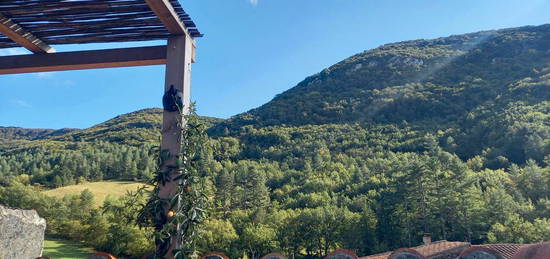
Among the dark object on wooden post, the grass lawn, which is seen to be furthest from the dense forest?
the grass lawn

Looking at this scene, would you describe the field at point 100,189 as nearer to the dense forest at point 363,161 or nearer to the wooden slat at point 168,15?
the dense forest at point 363,161

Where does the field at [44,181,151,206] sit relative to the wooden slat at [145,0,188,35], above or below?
below

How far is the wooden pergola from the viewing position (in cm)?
221

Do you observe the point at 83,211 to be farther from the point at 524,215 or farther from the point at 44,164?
the point at 524,215

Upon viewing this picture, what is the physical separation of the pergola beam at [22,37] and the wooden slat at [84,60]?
0.06m

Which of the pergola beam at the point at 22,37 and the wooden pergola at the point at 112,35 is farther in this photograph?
the pergola beam at the point at 22,37

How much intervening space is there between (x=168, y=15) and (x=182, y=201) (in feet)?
3.59

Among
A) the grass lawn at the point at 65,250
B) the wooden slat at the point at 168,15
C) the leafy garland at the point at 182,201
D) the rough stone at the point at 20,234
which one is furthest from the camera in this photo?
the grass lawn at the point at 65,250

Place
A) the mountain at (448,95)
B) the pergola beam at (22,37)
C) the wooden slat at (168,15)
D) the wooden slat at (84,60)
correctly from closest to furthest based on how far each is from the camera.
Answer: the wooden slat at (168,15), the pergola beam at (22,37), the wooden slat at (84,60), the mountain at (448,95)

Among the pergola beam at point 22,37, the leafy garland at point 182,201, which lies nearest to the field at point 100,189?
the pergola beam at point 22,37

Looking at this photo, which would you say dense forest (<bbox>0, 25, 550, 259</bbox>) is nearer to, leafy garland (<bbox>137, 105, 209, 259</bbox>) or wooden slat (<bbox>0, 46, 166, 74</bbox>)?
leafy garland (<bbox>137, 105, 209, 259</bbox>)

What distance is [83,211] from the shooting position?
119 ft

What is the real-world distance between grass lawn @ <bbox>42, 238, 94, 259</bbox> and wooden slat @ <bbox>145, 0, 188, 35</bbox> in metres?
25.7

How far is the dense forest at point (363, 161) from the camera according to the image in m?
28.2
